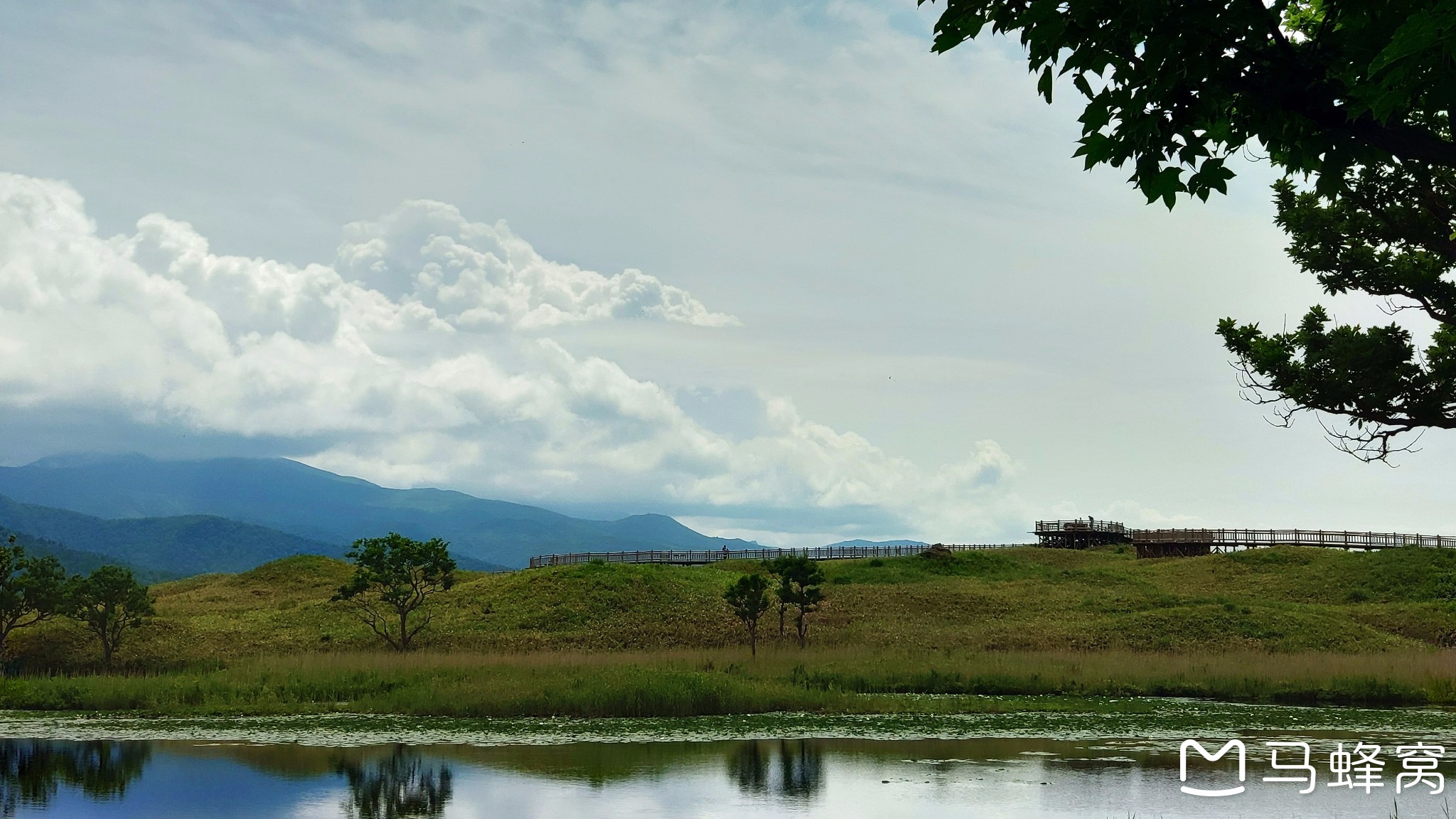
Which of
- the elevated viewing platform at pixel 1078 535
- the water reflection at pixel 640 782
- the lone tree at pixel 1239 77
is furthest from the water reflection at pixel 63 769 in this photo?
the elevated viewing platform at pixel 1078 535

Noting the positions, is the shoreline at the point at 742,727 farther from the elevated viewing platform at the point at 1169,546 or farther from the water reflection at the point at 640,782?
the elevated viewing platform at the point at 1169,546

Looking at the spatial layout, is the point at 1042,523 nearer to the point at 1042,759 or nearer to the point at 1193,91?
the point at 1042,759

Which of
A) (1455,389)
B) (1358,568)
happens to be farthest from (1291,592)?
(1455,389)

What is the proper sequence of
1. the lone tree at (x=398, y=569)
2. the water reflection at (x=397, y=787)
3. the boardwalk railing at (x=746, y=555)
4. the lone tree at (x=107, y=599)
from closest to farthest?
the water reflection at (x=397, y=787) → the lone tree at (x=107, y=599) → the lone tree at (x=398, y=569) → the boardwalk railing at (x=746, y=555)

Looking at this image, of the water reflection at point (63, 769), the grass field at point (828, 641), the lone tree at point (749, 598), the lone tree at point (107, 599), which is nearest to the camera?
the water reflection at point (63, 769)

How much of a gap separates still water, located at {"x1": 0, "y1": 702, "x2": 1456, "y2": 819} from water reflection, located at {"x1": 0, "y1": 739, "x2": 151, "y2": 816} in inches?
2.9

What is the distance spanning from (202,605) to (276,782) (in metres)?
55.9

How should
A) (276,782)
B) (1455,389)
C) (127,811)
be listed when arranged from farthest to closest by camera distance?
(1455,389) < (276,782) < (127,811)

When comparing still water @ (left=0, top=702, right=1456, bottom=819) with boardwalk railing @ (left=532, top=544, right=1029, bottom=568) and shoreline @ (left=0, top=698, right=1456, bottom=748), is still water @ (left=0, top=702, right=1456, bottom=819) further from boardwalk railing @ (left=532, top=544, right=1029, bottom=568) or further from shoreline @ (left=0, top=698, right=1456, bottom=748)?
boardwalk railing @ (left=532, top=544, right=1029, bottom=568)

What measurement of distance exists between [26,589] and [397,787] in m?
36.2

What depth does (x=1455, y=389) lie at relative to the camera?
25891 millimetres

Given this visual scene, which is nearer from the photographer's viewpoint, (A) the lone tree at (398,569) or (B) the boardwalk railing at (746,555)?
(A) the lone tree at (398,569)

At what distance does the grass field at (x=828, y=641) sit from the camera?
33656 mm

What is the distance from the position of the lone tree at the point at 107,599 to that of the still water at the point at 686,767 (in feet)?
62.6
